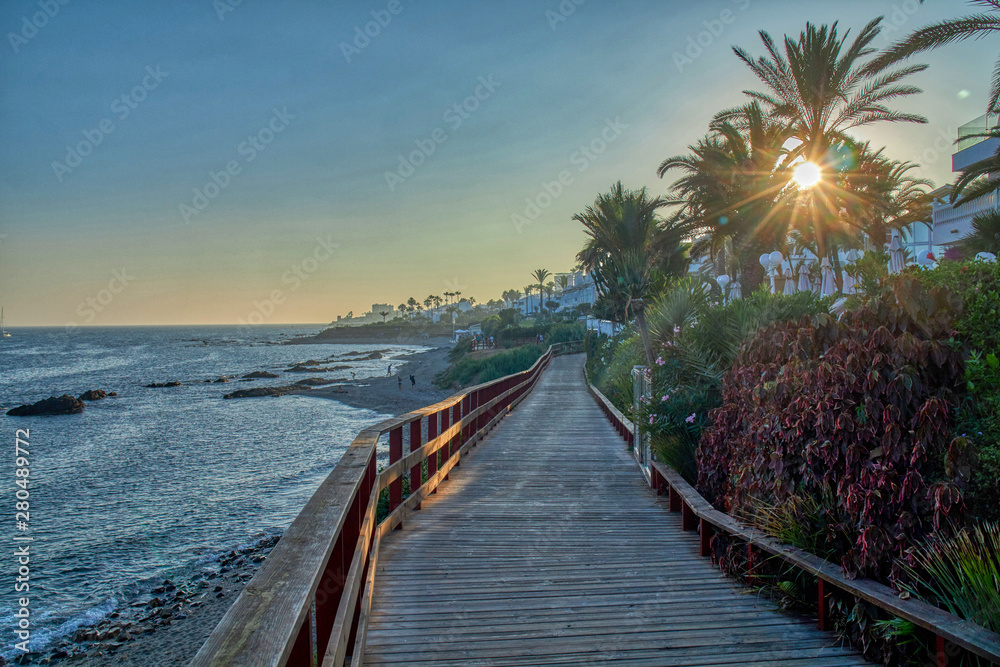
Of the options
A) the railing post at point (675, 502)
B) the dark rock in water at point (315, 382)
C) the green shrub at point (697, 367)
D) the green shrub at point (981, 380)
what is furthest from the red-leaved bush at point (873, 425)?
the dark rock in water at point (315, 382)

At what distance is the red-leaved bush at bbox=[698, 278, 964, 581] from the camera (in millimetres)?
3260

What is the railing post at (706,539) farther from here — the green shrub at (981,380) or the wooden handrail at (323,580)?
the wooden handrail at (323,580)

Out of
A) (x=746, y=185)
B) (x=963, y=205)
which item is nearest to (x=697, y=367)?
(x=746, y=185)

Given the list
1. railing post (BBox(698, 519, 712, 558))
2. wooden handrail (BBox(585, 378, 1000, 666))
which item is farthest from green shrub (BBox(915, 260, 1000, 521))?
railing post (BBox(698, 519, 712, 558))

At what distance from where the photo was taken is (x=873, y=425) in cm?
351

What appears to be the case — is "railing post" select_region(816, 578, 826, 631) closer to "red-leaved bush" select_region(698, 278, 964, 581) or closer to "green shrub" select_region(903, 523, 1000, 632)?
"red-leaved bush" select_region(698, 278, 964, 581)

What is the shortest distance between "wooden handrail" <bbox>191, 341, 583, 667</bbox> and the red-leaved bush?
2.77 metres

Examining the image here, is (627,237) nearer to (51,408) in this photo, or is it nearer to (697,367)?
(697,367)

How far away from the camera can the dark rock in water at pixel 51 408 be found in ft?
132

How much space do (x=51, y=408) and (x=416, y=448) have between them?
45535 millimetres

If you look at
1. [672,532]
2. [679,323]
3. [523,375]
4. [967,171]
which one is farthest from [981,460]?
[523,375]

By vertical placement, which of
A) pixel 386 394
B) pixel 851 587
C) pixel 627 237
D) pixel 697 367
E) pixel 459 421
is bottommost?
pixel 386 394

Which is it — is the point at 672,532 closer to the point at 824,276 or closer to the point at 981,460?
the point at 981,460

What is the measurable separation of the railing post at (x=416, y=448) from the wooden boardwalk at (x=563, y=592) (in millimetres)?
301
